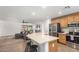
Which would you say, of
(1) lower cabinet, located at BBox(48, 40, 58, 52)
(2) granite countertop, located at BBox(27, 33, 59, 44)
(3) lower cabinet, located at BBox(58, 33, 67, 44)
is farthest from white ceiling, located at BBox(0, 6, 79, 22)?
(1) lower cabinet, located at BBox(48, 40, 58, 52)

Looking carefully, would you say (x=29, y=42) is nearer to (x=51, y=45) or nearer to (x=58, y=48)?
(x=51, y=45)

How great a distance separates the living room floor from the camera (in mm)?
1419

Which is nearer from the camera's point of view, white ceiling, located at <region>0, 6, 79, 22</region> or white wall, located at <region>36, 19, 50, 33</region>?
white ceiling, located at <region>0, 6, 79, 22</region>

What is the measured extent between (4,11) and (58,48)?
113 cm

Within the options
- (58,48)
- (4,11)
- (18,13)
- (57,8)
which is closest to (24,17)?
(18,13)

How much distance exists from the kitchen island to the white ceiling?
1.00ft

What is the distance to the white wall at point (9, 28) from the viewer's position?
146cm

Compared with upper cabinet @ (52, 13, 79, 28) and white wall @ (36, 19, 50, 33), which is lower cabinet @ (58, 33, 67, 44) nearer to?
upper cabinet @ (52, 13, 79, 28)

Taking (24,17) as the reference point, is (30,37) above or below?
below

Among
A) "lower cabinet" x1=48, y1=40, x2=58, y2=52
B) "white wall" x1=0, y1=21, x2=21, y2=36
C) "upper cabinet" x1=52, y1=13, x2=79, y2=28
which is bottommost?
"lower cabinet" x1=48, y1=40, x2=58, y2=52

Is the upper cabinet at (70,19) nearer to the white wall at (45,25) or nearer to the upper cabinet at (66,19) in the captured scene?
the upper cabinet at (66,19)
